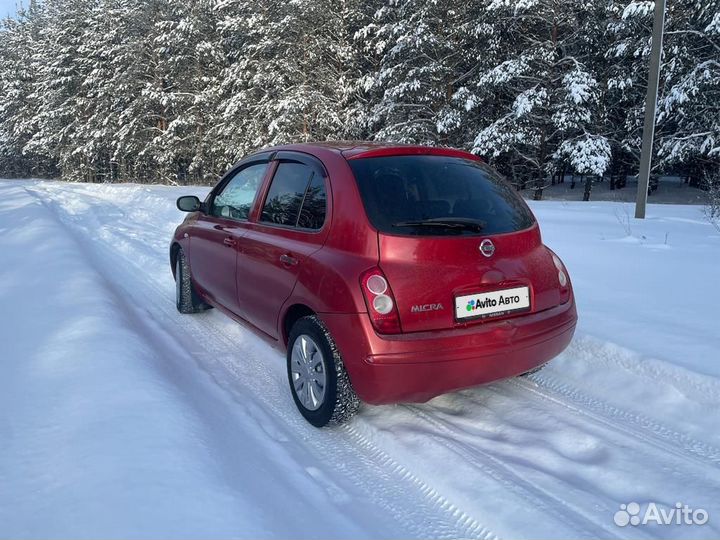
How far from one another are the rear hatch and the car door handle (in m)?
0.65

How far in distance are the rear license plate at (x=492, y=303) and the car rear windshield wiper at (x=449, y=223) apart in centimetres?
41

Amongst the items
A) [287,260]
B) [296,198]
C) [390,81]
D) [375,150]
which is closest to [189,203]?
[296,198]

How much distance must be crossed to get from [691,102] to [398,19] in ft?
36.6

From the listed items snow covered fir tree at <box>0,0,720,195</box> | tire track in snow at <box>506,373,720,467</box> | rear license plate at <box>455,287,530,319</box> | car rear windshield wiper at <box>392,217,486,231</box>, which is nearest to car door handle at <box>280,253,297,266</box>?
car rear windshield wiper at <box>392,217,486,231</box>

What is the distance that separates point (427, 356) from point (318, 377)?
78 centimetres

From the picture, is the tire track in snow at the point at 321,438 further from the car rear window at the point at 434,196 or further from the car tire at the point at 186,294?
the car rear window at the point at 434,196

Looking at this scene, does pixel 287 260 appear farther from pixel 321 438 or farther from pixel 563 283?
pixel 563 283

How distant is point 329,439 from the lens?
10.0 ft

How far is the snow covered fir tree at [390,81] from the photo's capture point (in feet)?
56.3

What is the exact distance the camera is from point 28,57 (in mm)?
47906

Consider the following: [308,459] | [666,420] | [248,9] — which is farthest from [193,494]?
[248,9]

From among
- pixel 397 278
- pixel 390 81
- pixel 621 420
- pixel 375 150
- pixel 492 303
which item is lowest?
pixel 621 420

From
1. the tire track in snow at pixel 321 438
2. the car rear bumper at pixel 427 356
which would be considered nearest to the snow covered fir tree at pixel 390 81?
the tire track in snow at pixel 321 438

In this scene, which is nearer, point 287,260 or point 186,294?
point 287,260
